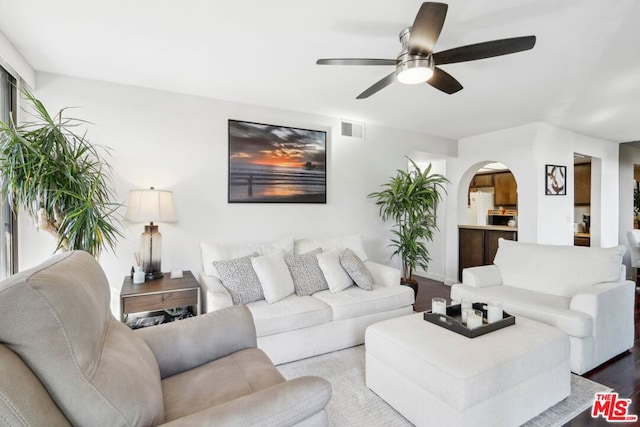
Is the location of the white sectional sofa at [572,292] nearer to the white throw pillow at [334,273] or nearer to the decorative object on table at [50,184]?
the white throw pillow at [334,273]

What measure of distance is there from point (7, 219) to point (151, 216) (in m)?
1.06

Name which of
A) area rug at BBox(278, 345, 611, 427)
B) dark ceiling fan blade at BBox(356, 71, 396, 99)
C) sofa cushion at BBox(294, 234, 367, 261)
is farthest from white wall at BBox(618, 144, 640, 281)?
dark ceiling fan blade at BBox(356, 71, 396, 99)

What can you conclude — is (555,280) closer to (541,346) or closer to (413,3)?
(541,346)

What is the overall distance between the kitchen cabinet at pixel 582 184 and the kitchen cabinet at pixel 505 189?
3.46 feet

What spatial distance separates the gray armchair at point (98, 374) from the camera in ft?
2.61

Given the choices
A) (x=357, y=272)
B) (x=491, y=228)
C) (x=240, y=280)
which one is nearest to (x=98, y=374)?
(x=240, y=280)

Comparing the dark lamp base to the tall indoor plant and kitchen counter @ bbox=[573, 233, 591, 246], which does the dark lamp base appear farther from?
kitchen counter @ bbox=[573, 233, 591, 246]

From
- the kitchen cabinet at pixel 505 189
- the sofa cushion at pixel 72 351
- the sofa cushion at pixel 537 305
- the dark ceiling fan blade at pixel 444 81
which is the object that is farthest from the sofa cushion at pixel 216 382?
the kitchen cabinet at pixel 505 189

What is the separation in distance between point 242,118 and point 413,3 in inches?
85.7

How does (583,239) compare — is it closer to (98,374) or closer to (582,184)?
(582,184)

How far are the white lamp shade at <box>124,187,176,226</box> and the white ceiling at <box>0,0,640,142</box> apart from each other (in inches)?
41.8

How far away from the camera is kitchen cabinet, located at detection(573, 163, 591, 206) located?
5934mm

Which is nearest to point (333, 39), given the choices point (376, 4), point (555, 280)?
point (376, 4)

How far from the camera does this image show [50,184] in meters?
2.12
